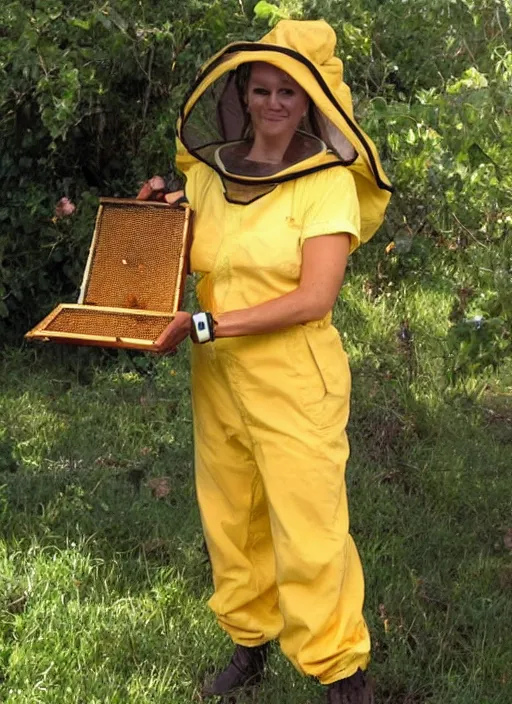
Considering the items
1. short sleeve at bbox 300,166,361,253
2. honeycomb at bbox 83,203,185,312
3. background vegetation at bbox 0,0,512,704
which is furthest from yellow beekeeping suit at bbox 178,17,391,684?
background vegetation at bbox 0,0,512,704

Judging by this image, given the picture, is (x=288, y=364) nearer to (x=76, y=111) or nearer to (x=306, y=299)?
(x=306, y=299)

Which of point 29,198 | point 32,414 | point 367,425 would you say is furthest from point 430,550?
point 29,198

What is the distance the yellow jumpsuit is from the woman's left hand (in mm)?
140

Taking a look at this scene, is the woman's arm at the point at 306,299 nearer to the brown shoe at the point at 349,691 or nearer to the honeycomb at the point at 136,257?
the honeycomb at the point at 136,257

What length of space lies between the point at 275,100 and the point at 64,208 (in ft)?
10.9

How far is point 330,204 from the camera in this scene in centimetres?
259

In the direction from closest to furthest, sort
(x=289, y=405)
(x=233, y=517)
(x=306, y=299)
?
A: (x=306, y=299) < (x=289, y=405) < (x=233, y=517)

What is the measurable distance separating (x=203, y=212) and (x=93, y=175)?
379 cm

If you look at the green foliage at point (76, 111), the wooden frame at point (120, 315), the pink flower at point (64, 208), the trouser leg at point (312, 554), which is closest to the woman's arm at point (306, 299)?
the wooden frame at point (120, 315)

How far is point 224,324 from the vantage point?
2.62 metres

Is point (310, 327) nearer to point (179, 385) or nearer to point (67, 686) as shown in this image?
point (67, 686)

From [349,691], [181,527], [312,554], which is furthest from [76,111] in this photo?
[349,691]

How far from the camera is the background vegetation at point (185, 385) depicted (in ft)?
10.7

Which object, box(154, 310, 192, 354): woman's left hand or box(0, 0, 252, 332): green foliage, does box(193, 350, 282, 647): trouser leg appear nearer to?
box(154, 310, 192, 354): woman's left hand
